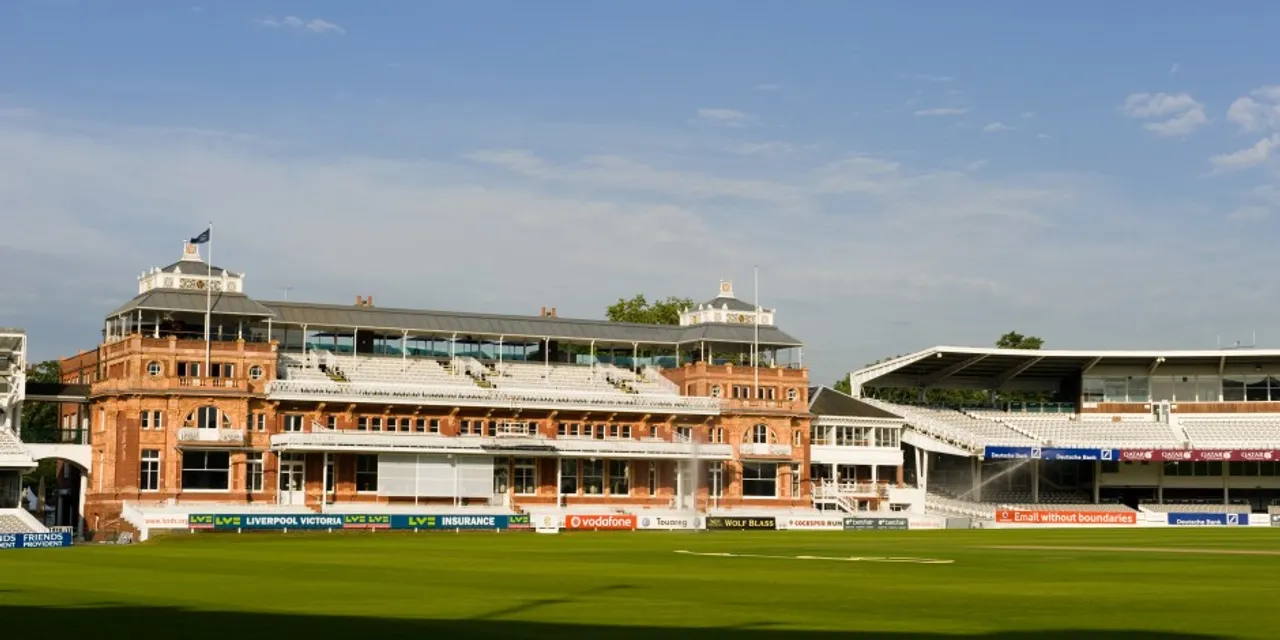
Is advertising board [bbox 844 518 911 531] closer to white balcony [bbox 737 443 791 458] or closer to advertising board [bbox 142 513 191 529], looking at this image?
white balcony [bbox 737 443 791 458]

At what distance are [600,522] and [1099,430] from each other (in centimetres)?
4059

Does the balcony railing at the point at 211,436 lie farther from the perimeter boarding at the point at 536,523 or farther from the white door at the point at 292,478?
the perimeter boarding at the point at 536,523

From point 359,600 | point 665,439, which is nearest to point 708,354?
point 665,439

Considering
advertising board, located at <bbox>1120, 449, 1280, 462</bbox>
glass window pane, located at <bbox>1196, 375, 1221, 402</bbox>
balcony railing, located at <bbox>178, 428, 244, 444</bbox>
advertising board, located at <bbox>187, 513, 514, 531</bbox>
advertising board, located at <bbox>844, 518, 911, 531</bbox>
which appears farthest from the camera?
glass window pane, located at <bbox>1196, 375, 1221, 402</bbox>

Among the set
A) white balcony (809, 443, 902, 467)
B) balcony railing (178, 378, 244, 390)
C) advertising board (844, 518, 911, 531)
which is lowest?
advertising board (844, 518, 911, 531)

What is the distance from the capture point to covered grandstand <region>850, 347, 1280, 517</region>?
10144 centimetres

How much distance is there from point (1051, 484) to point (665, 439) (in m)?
30.3

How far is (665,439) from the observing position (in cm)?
9662

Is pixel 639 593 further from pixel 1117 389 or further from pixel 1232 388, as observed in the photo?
pixel 1232 388

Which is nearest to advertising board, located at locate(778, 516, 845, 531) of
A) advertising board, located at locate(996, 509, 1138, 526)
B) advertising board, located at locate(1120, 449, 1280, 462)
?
advertising board, located at locate(996, 509, 1138, 526)

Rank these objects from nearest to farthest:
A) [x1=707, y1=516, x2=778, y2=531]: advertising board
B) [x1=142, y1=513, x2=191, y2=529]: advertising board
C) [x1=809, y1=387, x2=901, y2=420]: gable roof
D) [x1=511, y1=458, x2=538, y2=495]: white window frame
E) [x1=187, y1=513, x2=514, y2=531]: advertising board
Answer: [x1=142, y1=513, x2=191, y2=529]: advertising board, [x1=187, y1=513, x2=514, y2=531]: advertising board, [x1=707, y1=516, x2=778, y2=531]: advertising board, [x1=511, y1=458, x2=538, y2=495]: white window frame, [x1=809, y1=387, x2=901, y2=420]: gable roof

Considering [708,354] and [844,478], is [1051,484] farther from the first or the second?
[708,354]

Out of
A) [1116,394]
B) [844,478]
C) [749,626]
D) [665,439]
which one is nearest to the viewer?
[749,626]

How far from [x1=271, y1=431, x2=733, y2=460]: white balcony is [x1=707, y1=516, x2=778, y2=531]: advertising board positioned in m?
8.08
